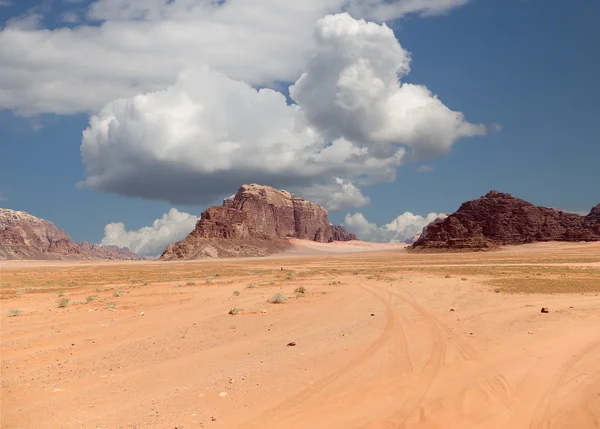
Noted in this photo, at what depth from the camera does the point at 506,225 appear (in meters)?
145

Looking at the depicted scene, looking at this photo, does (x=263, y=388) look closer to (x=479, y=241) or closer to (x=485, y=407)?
(x=485, y=407)

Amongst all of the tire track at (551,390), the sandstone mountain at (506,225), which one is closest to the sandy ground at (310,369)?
the tire track at (551,390)

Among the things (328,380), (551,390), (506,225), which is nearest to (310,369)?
(328,380)

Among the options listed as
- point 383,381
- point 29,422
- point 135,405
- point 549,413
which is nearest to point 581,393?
point 549,413

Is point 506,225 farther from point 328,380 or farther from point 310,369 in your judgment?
point 328,380

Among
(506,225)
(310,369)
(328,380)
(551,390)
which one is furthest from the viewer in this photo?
(506,225)

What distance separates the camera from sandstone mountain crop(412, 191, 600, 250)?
137m

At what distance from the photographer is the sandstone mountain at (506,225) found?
5394 inches

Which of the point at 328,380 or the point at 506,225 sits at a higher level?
the point at 506,225

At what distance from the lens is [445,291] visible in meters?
23.8

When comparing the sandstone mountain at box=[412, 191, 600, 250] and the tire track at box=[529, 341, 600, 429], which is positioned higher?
the sandstone mountain at box=[412, 191, 600, 250]

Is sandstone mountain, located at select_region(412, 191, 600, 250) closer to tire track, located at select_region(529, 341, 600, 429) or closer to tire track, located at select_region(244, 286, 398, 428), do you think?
tire track, located at select_region(244, 286, 398, 428)

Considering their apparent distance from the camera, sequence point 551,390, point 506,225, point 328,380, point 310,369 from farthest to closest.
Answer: point 506,225
point 310,369
point 328,380
point 551,390

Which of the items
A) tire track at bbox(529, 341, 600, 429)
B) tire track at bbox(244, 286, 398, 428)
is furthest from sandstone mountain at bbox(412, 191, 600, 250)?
tire track at bbox(529, 341, 600, 429)
